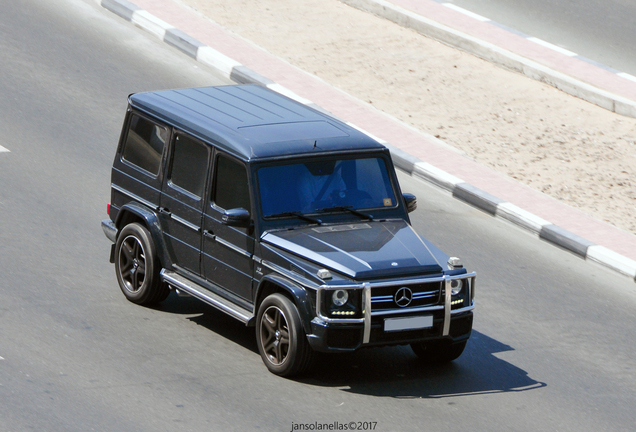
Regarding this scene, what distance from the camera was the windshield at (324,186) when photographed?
8.49 m

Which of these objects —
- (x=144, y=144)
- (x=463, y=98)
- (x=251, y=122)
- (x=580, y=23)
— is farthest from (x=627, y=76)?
(x=144, y=144)

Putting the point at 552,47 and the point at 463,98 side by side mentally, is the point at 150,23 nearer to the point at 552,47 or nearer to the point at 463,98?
the point at 463,98

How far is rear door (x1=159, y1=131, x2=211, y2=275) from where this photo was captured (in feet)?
29.2

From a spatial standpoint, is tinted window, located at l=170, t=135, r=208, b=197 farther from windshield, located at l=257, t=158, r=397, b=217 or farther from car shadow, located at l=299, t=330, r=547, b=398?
car shadow, located at l=299, t=330, r=547, b=398

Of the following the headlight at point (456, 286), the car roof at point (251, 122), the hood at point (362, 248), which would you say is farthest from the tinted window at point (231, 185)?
the headlight at point (456, 286)

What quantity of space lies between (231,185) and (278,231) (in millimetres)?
613

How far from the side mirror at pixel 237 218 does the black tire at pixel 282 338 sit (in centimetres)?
64

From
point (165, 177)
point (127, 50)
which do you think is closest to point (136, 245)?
point (165, 177)

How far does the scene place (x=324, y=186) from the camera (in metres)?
8.70

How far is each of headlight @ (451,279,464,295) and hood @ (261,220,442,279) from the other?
17 cm

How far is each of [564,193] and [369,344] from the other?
621cm

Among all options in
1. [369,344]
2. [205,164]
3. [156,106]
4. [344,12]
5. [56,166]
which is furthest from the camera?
[344,12]

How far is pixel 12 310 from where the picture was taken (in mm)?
8977

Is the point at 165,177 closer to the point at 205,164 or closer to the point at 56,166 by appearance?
the point at 205,164
